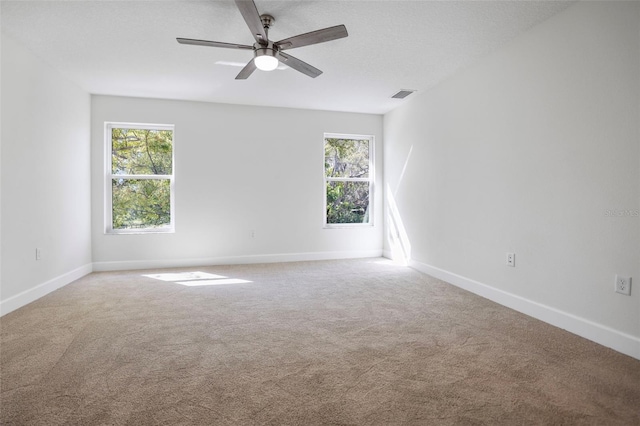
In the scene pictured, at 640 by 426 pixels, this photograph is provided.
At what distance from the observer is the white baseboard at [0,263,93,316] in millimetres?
2865

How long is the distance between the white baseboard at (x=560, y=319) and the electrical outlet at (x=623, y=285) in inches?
10.6

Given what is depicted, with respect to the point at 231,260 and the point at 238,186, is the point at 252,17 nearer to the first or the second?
the point at 238,186

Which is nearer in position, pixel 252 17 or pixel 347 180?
pixel 252 17

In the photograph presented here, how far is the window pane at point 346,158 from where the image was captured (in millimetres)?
5547

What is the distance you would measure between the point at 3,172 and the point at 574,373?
14.7 ft

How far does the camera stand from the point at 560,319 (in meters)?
2.54

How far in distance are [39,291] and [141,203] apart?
176 cm

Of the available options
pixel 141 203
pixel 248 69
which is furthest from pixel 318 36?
pixel 141 203

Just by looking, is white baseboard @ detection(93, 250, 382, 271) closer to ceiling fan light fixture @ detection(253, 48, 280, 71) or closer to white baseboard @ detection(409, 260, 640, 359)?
white baseboard @ detection(409, 260, 640, 359)

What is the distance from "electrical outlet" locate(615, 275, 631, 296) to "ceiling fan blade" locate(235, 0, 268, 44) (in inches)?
116

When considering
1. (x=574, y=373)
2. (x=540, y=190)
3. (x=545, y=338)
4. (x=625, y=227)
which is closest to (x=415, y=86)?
(x=540, y=190)

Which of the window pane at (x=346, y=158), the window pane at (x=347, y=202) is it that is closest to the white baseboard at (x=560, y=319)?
the window pane at (x=347, y=202)

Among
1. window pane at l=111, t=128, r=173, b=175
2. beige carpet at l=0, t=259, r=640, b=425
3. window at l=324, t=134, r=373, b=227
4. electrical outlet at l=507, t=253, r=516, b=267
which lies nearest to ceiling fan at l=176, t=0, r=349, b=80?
beige carpet at l=0, t=259, r=640, b=425

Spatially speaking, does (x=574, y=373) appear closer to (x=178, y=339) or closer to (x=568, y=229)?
(x=568, y=229)
